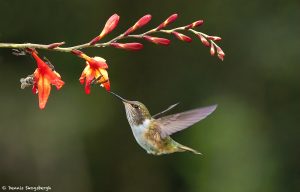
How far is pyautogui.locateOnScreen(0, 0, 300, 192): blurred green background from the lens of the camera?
283 inches

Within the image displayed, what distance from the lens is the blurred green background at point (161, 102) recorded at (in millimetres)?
7199

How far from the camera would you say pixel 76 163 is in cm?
741

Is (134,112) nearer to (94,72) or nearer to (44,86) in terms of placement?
(94,72)

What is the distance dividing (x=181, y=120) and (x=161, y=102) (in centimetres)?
484

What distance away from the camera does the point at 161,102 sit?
7.72 metres

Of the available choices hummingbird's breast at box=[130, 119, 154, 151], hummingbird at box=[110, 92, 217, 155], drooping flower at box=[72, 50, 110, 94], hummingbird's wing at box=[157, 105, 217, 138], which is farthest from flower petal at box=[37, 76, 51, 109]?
hummingbird's wing at box=[157, 105, 217, 138]

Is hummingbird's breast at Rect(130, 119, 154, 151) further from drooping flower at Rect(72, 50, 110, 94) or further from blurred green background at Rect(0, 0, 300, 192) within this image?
blurred green background at Rect(0, 0, 300, 192)

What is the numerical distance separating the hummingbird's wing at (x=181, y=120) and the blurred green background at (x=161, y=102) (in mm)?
4018

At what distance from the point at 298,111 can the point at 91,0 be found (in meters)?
3.12

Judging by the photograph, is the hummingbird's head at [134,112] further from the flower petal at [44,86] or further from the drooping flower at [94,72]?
the flower petal at [44,86]

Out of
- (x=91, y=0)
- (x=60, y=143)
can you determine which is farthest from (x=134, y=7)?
(x=60, y=143)
